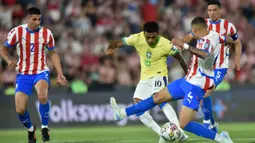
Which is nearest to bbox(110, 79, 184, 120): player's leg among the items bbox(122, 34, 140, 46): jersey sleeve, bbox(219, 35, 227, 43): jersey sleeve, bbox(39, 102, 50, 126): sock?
bbox(122, 34, 140, 46): jersey sleeve

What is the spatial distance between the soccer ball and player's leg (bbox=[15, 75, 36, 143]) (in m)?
2.75

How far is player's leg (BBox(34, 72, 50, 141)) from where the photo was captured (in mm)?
12758

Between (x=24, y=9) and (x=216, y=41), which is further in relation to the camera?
(x=24, y=9)

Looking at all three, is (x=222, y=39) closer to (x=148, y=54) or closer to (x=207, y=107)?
(x=148, y=54)

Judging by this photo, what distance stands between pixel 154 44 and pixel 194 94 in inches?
63.2

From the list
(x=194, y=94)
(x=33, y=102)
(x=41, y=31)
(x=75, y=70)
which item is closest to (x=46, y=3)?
(x=75, y=70)

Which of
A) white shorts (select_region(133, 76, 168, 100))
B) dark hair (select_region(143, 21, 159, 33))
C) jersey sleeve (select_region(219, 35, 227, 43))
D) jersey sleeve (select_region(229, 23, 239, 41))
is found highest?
dark hair (select_region(143, 21, 159, 33))

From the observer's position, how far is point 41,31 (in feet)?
42.8

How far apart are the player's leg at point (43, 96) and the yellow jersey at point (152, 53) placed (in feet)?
5.12

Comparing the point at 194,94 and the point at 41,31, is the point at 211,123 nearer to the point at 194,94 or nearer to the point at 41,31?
the point at 194,94

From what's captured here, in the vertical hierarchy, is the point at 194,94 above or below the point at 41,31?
below

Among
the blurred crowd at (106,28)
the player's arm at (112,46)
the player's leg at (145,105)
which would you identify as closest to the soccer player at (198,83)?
the player's leg at (145,105)

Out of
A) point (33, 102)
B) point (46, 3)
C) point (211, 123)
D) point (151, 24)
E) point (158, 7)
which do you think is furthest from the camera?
point (158, 7)

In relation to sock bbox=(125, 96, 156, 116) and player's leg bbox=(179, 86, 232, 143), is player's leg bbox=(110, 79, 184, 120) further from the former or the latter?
player's leg bbox=(179, 86, 232, 143)
